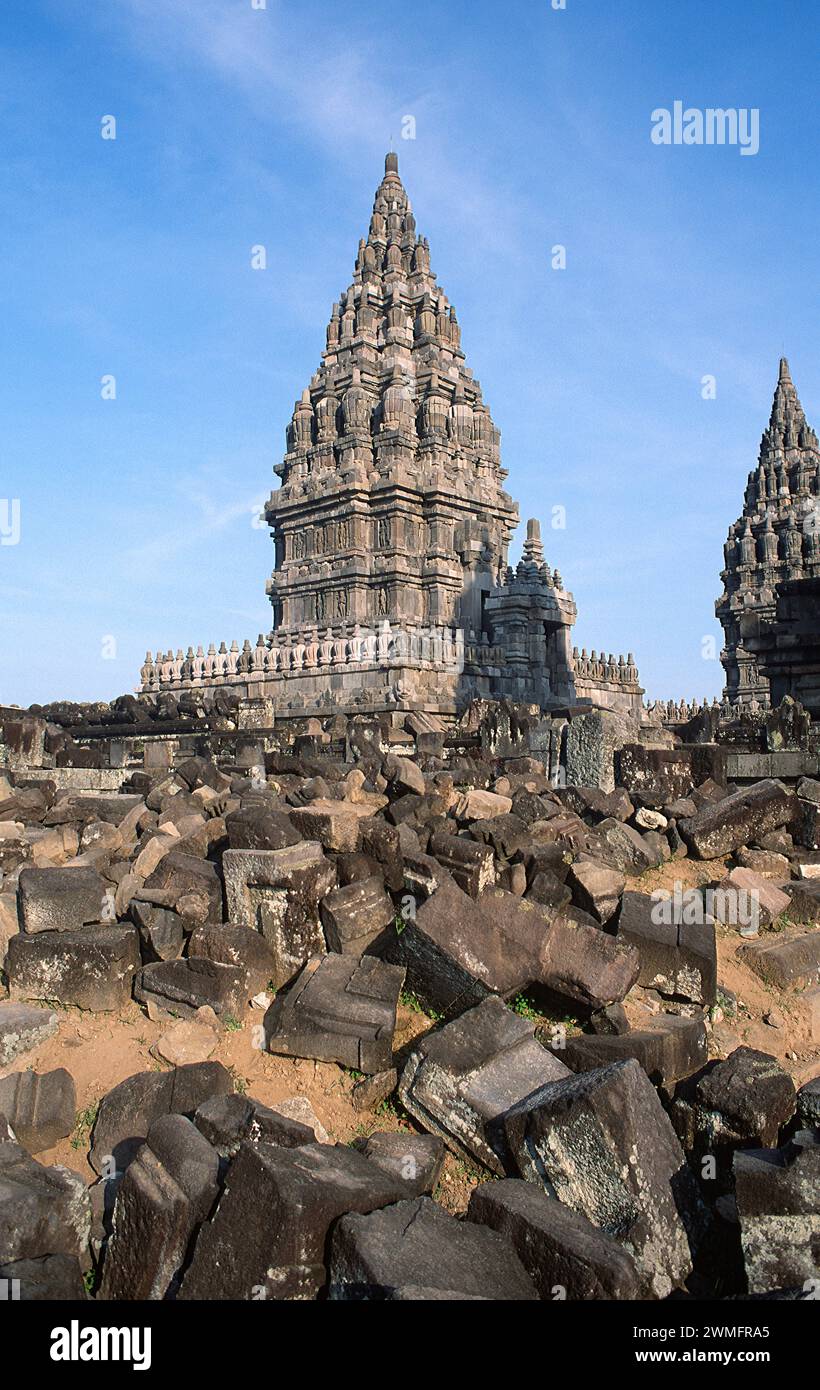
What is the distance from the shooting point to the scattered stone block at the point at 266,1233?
8.68 ft

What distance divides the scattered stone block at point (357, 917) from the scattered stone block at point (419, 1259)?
1876 millimetres

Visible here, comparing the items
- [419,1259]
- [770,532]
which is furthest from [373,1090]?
[770,532]

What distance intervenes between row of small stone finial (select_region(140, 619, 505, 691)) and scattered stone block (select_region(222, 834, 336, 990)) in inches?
634

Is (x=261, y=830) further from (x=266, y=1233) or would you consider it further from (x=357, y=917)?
(x=266, y=1233)

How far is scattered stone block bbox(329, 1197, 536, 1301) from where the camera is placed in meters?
2.52

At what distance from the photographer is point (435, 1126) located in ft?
11.9

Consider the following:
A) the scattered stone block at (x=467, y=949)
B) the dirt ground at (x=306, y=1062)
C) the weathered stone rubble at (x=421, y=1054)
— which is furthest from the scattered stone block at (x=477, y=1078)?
the scattered stone block at (x=467, y=949)

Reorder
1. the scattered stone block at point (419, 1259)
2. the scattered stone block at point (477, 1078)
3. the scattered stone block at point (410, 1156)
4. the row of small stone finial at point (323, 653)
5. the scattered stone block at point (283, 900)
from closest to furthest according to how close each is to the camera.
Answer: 1. the scattered stone block at point (419, 1259)
2. the scattered stone block at point (410, 1156)
3. the scattered stone block at point (477, 1078)
4. the scattered stone block at point (283, 900)
5. the row of small stone finial at point (323, 653)

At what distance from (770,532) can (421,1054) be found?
38.7 meters

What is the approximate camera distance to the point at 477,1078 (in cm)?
362

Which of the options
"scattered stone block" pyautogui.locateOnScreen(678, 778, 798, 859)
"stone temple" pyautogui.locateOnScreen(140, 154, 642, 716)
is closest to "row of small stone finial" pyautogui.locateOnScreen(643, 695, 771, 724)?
"stone temple" pyautogui.locateOnScreen(140, 154, 642, 716)

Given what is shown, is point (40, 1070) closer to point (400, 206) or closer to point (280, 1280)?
point (280, 1280)

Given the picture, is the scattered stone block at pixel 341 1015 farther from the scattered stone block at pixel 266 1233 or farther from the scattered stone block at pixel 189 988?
the scattered stone block at pixel 266 1233

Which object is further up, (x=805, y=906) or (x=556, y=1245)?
(x=805, y=906)
